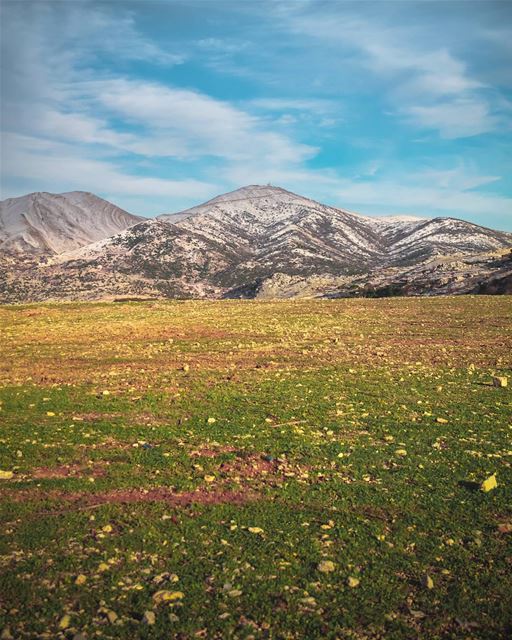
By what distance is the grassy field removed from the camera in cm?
589

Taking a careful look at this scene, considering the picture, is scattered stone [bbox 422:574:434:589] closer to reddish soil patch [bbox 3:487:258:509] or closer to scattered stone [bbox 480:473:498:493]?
scattered stone [bbox 480:473:498:493]

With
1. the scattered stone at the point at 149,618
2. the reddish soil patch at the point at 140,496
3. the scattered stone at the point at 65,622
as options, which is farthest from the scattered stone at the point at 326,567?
the scattered stone at the point at 65,622

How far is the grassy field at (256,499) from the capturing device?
5.89 meters

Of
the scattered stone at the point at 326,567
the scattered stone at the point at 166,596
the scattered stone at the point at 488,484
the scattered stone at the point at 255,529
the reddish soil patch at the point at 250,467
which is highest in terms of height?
the scattered stone at the point at 488,484

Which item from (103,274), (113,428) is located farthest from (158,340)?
(103,274)

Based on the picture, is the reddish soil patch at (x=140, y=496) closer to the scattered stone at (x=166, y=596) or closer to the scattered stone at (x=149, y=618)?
the scattered stone at (x=166, y=596)

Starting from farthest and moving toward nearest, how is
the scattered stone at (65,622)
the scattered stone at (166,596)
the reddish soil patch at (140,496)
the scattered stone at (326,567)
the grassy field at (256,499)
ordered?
1. the reddish soil patch at (140,496)
2. the scattered stone at (326,567)
3. the scattered stone at (166,596)
4. the grassy field at (256,499)
5. the scattered stone at (65,622)

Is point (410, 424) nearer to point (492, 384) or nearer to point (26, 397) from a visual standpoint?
point (492, 384)

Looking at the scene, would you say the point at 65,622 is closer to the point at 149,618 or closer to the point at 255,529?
the point at 149,618

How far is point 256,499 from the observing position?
8.52 meters

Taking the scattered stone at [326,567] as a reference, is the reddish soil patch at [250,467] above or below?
above

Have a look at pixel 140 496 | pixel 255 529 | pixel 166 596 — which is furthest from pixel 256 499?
pixel 166 596

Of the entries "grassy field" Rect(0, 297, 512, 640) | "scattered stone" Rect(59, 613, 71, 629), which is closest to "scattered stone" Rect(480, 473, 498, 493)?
"grassy field" Rect(0, 297, 512, 640)

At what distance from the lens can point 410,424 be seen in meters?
12.0
